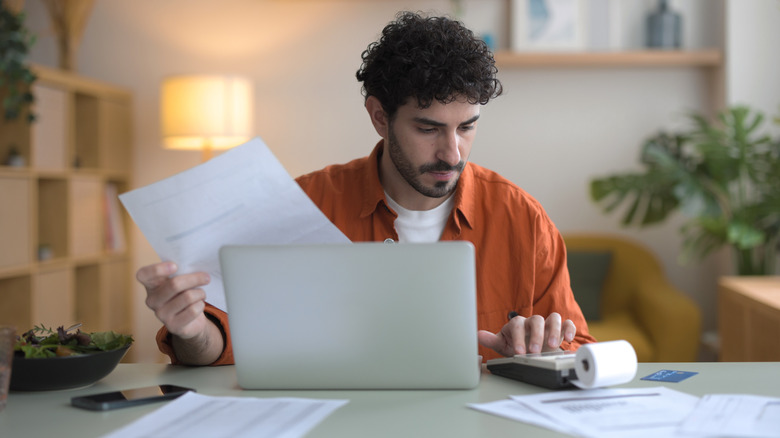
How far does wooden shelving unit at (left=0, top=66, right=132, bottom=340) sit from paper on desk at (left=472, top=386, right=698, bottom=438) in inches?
103

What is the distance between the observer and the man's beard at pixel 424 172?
1.57m

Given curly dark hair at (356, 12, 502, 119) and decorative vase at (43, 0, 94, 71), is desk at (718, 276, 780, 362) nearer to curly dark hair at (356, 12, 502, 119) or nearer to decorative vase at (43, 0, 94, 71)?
curly dark hair at (356, 12, 502, 119)

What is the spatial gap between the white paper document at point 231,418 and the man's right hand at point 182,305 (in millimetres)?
132

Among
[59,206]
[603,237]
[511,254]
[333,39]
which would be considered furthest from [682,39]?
[59,206]

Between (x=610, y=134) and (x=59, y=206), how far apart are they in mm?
2578

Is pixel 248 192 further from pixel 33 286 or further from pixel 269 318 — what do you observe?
pixel 33 286

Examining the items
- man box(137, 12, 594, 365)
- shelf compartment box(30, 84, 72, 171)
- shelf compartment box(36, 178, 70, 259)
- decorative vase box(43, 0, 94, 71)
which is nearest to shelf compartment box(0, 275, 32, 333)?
shelf compartment box(36, 178, 70, 259)

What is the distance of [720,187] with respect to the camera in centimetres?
312

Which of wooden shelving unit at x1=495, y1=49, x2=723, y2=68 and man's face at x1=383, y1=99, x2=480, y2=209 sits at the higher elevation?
wooden shelving unit at x1=495, y1=49, x2=723, y2=68

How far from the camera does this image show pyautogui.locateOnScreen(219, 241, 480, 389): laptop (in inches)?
39.1

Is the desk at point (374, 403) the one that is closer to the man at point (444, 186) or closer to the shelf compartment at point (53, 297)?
the man at point (444, 186)

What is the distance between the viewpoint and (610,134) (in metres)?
3.67

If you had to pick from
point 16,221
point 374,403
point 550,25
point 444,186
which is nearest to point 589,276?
point 550,25

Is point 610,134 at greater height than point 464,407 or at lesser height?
greater
